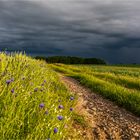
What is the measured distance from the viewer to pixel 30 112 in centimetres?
601

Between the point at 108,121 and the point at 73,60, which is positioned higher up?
the point at 73,60

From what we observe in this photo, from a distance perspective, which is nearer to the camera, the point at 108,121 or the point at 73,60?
the point at 108,121

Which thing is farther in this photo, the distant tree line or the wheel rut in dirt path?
the distant tree line

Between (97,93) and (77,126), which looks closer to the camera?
(77,126)

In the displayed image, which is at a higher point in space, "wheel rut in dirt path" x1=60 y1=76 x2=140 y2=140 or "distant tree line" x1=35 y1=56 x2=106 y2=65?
"distant tree line" x1=35 y1=56 x2=106 y2=65

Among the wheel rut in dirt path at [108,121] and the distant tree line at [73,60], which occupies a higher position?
the distant tree line at [73,60]

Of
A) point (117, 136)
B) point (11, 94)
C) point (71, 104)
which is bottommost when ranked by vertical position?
point (117, 136)

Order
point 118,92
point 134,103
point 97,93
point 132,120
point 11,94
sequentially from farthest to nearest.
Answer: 1. point 97,93
2. point 118,92
3. point 134,103
4. point 132,120
5. point 11,94

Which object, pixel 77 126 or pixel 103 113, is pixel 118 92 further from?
pixel 77 126

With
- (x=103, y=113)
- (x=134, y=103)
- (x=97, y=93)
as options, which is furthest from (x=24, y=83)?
(x=97, y=93)

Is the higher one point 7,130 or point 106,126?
point 7,130

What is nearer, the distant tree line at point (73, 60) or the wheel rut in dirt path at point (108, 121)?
the wheel rut in dirt path at point (108, 121)

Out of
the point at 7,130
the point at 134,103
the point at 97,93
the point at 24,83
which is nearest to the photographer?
the point at 7,130

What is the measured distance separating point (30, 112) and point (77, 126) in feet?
8.32
